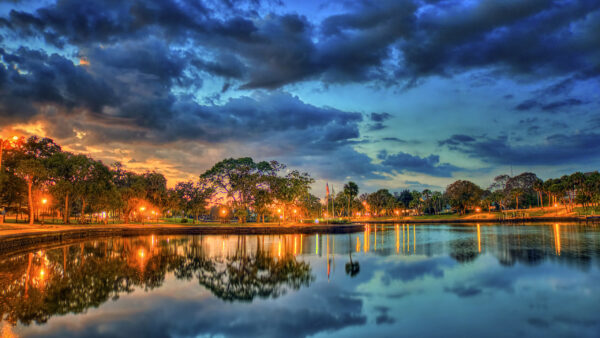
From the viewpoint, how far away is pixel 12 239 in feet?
109

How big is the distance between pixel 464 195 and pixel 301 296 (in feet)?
→ 456

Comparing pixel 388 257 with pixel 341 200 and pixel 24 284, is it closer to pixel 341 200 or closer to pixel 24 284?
pixel 24 284

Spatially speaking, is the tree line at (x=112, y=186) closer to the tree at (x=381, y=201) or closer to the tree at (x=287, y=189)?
the tree at (x=287, y=189)

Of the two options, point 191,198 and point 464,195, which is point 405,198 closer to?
point 464,195

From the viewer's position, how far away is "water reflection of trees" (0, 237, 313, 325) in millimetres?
15391

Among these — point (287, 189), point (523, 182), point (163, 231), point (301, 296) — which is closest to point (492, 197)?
point (523, 182)

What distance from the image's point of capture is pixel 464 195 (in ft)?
455

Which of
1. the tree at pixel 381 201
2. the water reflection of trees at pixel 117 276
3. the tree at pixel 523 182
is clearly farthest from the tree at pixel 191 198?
the tree at pixel 523 182

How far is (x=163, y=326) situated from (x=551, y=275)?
74.5 ft

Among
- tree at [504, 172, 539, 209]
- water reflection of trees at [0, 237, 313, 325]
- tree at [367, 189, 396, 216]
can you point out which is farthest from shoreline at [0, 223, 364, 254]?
tree at [504, 172, 539, 209]

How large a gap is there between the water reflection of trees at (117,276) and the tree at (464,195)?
417 feet

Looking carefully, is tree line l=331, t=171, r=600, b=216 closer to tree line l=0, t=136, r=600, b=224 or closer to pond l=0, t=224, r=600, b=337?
tree line l=0, t=136, r=600, b=224

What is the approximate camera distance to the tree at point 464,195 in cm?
13762

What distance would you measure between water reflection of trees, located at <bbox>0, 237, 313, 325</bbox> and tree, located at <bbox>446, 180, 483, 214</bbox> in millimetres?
127250
